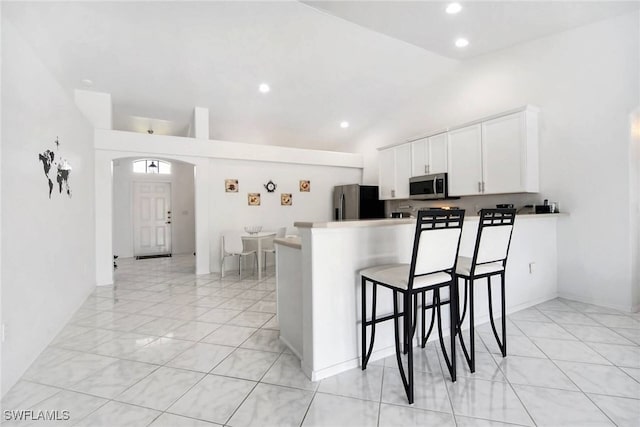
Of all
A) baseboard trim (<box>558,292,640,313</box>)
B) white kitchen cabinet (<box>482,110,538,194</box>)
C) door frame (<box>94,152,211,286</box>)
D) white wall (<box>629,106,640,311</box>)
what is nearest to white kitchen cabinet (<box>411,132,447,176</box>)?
white kitchen cabinet (<box>482,110,538,194</box>)

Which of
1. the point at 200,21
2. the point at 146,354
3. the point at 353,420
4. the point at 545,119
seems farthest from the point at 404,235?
the point at 200,21

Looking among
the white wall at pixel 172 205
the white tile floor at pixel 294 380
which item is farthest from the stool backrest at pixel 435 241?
the white wall at pixel 172 205

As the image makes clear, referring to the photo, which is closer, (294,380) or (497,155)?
(294,380)

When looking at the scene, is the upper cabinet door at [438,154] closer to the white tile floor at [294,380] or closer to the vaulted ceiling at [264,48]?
the vaulted ceiling at [264,48]

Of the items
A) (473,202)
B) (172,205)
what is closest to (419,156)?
(473,202)

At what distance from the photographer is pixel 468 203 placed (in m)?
4.71

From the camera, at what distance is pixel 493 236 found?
82.2 inches

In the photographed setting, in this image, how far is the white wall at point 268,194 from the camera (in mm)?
5461

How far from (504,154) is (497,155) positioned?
8 centimetres

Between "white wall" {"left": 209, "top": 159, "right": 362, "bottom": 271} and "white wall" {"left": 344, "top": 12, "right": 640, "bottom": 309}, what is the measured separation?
3670 millimetres

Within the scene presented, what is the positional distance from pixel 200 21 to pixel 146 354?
3737 mm

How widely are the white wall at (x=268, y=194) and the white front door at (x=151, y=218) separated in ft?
10.7

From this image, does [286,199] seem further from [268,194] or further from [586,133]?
[586,133]

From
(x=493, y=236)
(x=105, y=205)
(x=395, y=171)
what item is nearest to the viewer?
(x=493, y=236)
